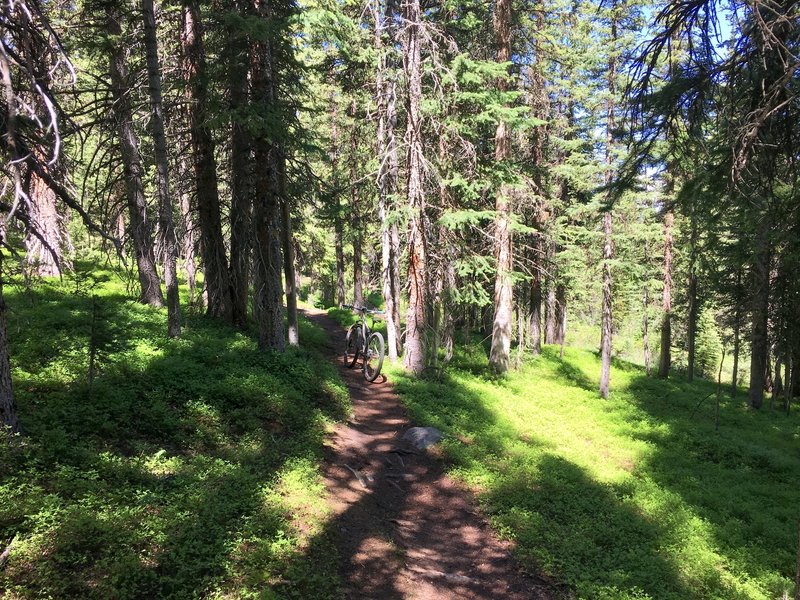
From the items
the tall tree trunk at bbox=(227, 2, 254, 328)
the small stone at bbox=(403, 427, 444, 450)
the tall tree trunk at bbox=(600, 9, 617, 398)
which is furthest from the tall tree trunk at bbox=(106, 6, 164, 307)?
the tall tree trunk at bbox=(600, 9, 617, 398)

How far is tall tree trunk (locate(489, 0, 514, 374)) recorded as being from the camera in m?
14.6

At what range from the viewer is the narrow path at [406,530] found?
540 centimetres

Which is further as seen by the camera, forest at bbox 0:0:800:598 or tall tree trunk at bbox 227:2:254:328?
tall tree trunk at bbox 227:2:254:328

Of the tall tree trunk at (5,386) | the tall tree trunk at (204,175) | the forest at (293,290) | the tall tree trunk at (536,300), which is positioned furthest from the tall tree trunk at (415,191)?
the tall tree trunk at (5,386)

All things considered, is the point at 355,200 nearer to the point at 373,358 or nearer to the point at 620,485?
the point at 373,358

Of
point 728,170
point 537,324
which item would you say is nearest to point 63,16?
point 728,170

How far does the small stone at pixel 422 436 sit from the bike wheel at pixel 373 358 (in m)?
2.91

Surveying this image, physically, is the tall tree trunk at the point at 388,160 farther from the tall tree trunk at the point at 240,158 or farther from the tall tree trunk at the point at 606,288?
Answer: the tall tree trunk at the point at 606,288

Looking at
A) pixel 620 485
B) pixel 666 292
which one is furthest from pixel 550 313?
pixel 620 485

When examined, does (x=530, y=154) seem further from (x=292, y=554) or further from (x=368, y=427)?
(x=292, y=554)

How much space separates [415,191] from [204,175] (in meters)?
5.61

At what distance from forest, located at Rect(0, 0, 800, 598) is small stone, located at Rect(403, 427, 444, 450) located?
1.94ft

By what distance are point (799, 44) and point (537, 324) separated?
15968 mm

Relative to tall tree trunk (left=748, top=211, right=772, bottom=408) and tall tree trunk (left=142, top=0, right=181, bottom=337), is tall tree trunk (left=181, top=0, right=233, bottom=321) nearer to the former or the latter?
tall tree trunk (left=142, top=0, right=181, bottom=337)
